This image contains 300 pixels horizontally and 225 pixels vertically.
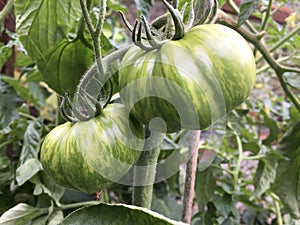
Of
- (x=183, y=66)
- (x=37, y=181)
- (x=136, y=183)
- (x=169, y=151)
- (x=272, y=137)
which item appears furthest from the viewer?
(x=272, y=137)

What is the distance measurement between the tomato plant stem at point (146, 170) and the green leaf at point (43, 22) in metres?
0.26

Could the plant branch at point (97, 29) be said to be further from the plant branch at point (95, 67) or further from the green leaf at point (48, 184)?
the green leaf at point (48, 184)

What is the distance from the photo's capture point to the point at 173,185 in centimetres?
89

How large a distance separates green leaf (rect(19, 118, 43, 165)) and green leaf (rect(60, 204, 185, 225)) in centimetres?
25

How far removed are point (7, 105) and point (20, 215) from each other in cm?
25

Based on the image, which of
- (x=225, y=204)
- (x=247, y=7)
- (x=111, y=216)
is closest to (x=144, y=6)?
(x=247, y=7)

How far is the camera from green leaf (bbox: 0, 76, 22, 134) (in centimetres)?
70

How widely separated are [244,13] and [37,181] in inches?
14.8

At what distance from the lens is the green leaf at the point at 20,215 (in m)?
0.52

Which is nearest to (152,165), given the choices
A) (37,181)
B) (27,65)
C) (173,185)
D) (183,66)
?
(183,66)

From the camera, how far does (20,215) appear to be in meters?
0.55

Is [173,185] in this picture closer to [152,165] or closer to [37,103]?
[37,103]

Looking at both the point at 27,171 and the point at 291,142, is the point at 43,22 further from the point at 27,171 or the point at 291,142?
the point at 291,142

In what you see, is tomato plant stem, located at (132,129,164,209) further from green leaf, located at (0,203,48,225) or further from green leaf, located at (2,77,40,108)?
green leaf, located at (2,77,40,108)
